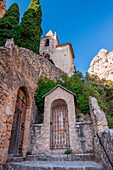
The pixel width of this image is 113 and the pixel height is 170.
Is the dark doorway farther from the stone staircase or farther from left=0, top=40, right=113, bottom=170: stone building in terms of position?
the stone staircase

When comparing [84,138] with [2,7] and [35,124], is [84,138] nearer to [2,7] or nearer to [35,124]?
[35,124]

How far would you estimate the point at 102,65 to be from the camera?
35656 mm

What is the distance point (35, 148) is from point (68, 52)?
736 inches

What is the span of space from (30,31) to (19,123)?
1211cm

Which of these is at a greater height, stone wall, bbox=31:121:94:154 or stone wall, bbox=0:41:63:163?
stone wall, bbox=0:41:63:163

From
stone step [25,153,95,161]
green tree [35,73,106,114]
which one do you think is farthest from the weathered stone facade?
stone step [25,153,95,161]

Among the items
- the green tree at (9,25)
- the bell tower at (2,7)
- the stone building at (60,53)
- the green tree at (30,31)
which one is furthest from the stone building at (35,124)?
the bell tower at (2,7)

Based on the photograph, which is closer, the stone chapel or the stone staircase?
the stone staircase

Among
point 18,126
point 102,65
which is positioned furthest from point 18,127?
point 102,65

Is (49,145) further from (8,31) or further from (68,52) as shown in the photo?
(68,52)

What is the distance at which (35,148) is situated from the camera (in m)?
6.75

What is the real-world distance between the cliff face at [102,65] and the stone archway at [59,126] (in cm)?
2494

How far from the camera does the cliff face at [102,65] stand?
32.0 m

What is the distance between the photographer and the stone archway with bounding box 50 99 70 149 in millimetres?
7145
